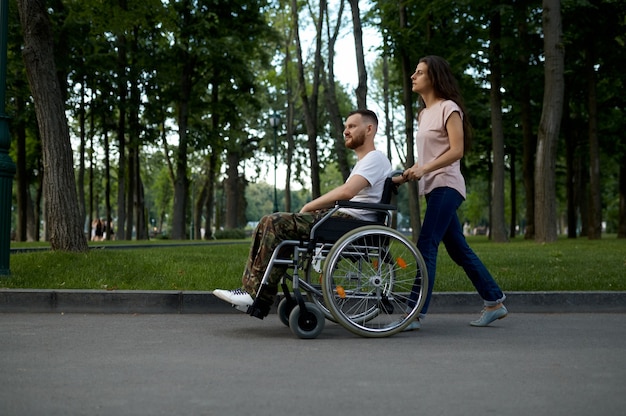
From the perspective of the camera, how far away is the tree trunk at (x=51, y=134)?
458 inches

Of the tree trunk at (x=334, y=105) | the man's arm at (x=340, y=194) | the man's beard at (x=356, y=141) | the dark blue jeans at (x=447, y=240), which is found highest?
the tree trunk at (x=334, y=105)

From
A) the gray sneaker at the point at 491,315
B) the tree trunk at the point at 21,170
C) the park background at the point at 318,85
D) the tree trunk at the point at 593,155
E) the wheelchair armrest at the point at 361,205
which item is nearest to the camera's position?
the wheelchair armrest at the point at 361,205

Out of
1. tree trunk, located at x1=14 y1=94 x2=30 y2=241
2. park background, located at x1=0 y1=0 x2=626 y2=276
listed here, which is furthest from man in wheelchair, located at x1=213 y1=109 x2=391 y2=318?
tree trunk, located at x1=14 y1=94 x2=30 y2=241

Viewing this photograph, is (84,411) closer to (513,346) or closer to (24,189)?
(513,346)

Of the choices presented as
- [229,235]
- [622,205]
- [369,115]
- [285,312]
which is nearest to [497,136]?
[622,205]

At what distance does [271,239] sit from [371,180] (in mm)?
923

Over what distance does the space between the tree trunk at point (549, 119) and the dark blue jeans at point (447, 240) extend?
41.9 ft

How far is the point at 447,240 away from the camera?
22.5 ft

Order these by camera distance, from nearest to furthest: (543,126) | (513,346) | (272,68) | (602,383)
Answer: (602,383), (513,346), (543,126), (272,68)

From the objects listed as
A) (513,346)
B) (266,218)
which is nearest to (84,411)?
(266,218)

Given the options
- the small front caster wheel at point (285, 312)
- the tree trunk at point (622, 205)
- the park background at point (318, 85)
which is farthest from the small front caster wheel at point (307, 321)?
the tree trunk at point (622, 205)

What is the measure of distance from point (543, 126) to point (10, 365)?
52.4ft

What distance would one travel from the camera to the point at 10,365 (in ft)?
16.4

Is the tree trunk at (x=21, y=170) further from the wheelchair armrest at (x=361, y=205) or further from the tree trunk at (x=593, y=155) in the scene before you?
the wheelchair armrest at (x=361, y=205)
